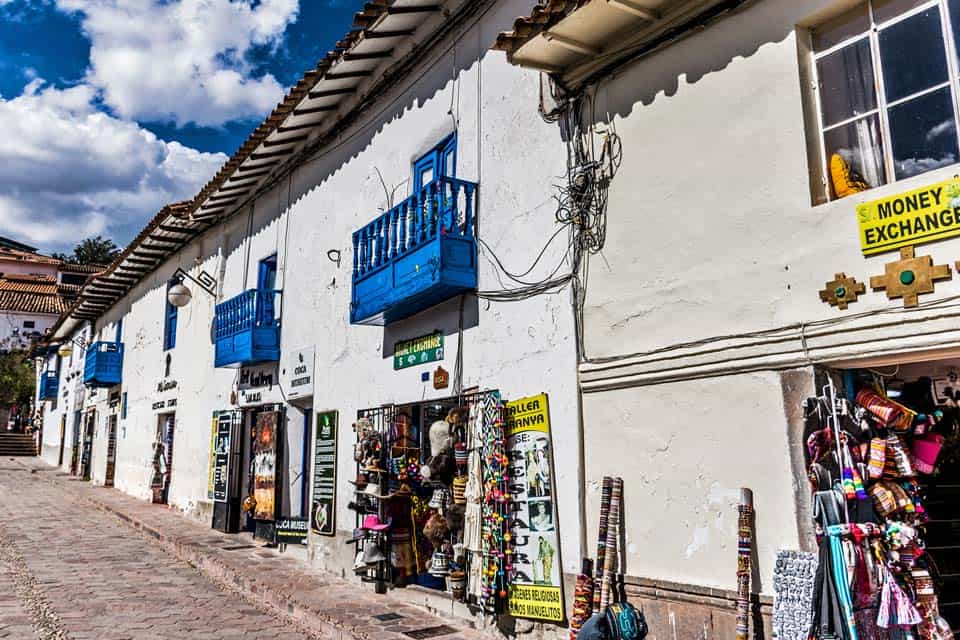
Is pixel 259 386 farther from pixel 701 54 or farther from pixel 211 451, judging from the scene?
pixel 701 54

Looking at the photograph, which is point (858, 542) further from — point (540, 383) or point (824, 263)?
point (540, 383)

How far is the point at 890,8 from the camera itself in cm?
436

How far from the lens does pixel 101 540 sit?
12.3m

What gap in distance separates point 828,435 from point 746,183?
1601 mm

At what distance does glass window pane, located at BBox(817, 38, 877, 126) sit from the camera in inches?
174

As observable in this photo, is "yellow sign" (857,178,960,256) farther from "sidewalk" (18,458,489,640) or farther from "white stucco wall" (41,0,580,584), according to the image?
"sidewalk" (18,458,489,640)

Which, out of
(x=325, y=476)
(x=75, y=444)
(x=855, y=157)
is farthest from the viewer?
(x=75, y=444)

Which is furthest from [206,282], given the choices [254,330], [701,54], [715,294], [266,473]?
[715,294]

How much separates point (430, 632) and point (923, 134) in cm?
527

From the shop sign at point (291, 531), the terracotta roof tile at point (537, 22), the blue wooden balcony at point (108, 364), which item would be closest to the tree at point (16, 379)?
the blue wooden balcony at point (108, 364)

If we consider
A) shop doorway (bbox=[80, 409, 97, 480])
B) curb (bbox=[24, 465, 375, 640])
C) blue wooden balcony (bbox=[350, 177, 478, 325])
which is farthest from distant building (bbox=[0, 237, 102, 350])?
blue wooden balcony (bbox=[350, 177, 478, 325])

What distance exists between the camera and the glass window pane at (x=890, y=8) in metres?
4.27

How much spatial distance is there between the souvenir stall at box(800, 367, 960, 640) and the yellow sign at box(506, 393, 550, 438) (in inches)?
87.1

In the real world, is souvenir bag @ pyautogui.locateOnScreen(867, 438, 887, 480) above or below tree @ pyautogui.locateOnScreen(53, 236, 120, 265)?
below
